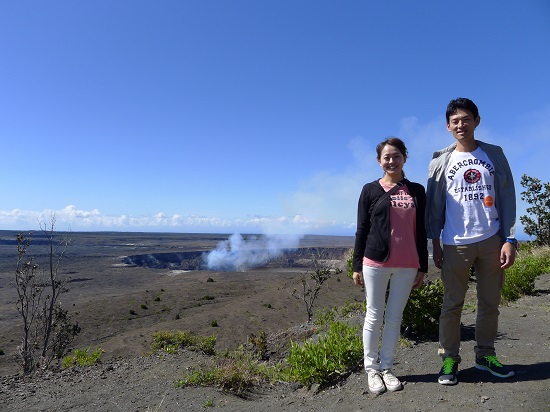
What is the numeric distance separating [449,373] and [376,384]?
52cm

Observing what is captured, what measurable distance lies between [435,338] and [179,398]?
283 cm

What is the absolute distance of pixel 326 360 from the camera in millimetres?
3670

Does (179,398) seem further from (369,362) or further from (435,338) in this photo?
(435,338)

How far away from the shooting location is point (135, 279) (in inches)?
1570

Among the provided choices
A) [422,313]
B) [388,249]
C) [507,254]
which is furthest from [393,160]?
[422,313]

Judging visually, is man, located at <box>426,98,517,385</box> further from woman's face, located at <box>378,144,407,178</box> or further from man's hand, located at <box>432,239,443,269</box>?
woman's face, located at <box>378,144,407,178</box>

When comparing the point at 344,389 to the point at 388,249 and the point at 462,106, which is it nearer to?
the point at 388,249

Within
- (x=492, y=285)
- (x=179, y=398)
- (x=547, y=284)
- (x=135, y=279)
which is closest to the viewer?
(x=492, y=285)

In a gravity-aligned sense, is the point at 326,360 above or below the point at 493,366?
below

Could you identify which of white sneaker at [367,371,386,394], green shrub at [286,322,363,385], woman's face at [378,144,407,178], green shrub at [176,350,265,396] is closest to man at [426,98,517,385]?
woman's face at [378,144,407,178]

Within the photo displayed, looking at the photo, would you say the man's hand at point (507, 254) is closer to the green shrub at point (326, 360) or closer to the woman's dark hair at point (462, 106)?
the woman's dark hair at point (462, 106)

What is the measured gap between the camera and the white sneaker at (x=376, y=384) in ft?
9.96

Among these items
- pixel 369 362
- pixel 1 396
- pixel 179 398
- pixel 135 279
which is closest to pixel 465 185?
pixel 369 362

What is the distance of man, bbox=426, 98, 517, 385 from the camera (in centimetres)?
287
